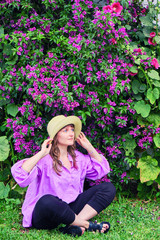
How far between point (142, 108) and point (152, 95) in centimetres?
16

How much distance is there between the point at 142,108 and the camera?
3.68 meters

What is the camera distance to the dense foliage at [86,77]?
341cm

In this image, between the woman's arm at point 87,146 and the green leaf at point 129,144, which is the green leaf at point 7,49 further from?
the green leaf at point 129,144

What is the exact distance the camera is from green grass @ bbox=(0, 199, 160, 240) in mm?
2982

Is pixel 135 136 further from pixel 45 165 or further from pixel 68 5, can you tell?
pixel 68 5

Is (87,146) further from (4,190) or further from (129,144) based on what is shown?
(4,190)

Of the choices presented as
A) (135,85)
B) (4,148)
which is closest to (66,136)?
(4,148)

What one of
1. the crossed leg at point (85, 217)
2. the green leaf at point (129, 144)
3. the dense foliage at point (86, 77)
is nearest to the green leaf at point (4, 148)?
the dense foliage at point (86, 77)

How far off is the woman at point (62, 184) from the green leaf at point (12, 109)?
53cm

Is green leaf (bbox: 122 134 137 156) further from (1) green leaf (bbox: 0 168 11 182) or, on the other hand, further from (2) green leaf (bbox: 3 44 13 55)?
(2) green leaf (bbox: 3 44 13 55)

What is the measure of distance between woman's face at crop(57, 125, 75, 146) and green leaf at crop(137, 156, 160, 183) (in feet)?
3.12

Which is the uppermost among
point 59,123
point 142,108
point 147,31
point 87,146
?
point 147,31

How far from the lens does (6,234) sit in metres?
2.97

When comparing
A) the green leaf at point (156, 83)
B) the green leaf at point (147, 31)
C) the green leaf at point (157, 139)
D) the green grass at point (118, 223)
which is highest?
the green leaf at point (147, 31)
